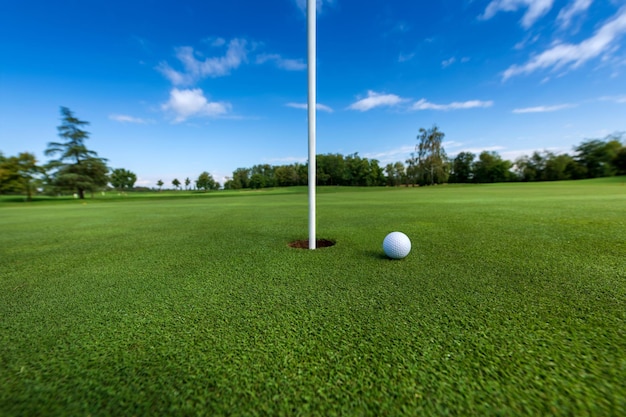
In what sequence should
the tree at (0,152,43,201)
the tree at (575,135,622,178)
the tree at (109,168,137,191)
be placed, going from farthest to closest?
the tree at (109,168,137,191), the tree at (575,135,622,178), the tree at (0,152,43,201)

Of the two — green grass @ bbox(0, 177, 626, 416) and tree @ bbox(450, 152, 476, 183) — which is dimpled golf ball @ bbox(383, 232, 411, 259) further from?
tree @ bbox(450, 152, 476, 183)

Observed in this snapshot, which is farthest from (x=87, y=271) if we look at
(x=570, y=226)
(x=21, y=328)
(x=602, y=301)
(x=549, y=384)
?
(x=570, y=226)

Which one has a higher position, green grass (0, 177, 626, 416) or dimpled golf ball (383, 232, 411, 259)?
dimpled golf ball (383, 232, 411, 259)

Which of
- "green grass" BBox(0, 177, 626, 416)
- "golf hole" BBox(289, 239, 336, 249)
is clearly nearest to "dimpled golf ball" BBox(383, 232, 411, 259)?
"green grass" BBox(0, 177, 626, 416)

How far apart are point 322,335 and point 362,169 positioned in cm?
7333

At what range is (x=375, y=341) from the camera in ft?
5.57

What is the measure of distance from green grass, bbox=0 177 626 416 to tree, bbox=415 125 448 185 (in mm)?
55614

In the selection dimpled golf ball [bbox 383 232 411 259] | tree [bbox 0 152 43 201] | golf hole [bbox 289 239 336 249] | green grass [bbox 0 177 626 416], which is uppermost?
tree [bbox 0 152 43 201]

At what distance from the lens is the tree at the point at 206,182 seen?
351 ft

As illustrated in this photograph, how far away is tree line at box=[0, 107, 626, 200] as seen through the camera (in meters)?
33.6

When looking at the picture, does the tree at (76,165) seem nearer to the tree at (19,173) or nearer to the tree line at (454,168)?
the tree at (19,173)

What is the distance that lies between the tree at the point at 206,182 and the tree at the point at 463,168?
90858mm

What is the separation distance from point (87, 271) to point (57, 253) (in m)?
1.75

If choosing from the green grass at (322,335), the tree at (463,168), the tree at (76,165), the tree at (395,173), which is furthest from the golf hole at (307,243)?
the tree at (463,168)
